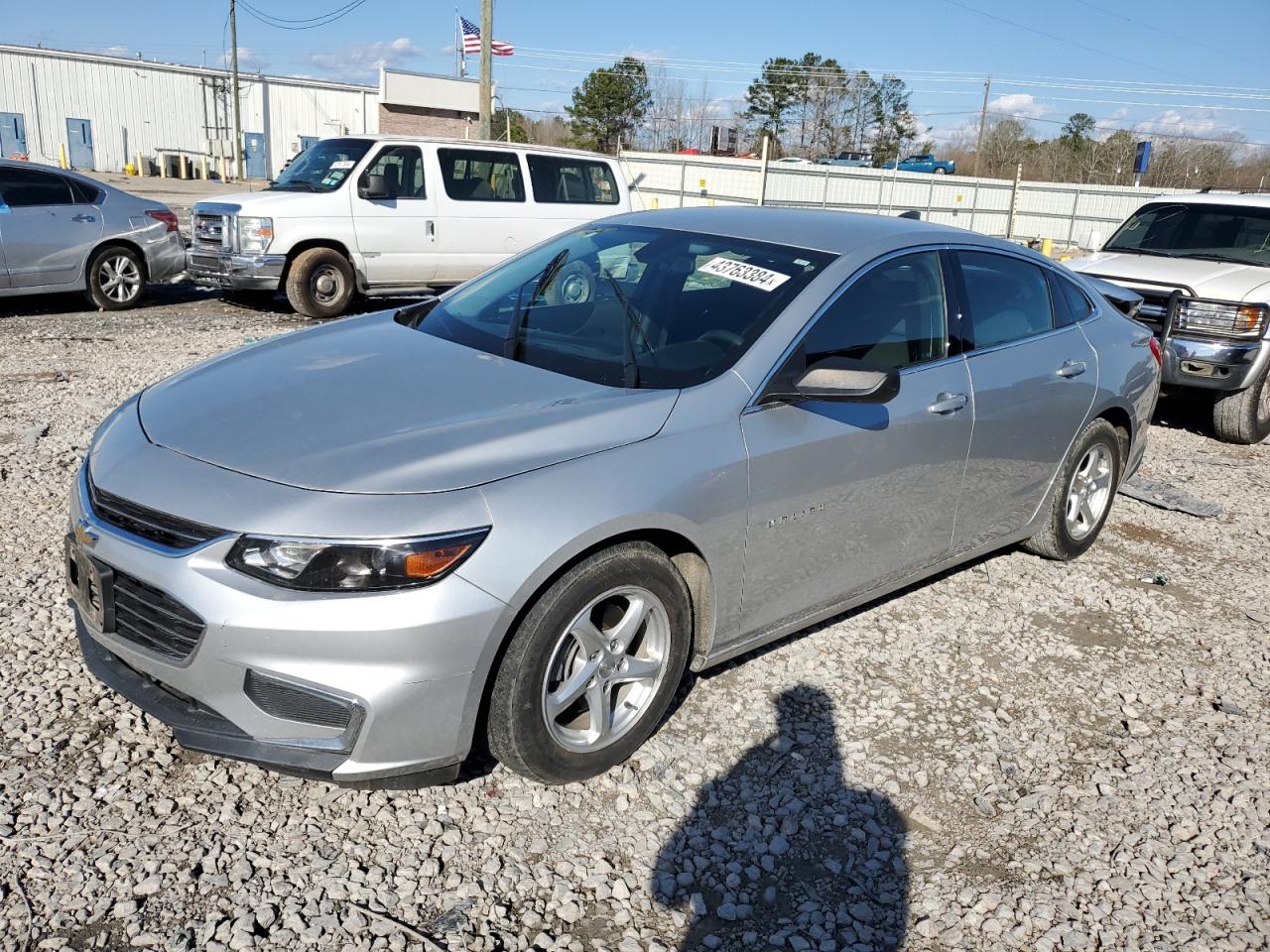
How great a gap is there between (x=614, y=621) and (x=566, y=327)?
1.25m

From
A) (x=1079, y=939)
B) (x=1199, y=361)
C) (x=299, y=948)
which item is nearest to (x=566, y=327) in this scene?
(x=299, y=948)

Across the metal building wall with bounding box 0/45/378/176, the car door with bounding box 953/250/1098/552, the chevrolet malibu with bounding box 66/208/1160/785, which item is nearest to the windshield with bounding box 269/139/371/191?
the chevrolet malibu with bounding box 66/208/1160/785

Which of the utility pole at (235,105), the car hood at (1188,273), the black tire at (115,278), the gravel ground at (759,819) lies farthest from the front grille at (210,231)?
the utility pole at (235,105)

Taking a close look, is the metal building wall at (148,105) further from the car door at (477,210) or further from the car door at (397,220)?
the car door at (397,220)

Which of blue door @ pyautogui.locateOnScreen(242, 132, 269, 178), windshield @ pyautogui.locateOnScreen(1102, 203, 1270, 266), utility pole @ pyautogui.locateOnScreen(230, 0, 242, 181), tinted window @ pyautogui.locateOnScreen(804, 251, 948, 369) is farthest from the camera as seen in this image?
blue door @ pyautogui.locateOnScreen(242, 132, 269, 178)

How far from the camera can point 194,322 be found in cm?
1087

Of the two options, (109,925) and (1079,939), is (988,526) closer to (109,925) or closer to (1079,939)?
(1079,939)

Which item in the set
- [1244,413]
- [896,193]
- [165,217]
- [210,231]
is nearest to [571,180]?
[210,231]

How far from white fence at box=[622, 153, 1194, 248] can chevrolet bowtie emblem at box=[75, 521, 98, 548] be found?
2246cm

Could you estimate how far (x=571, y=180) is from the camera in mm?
12469

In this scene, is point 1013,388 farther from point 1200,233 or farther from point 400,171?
point 400,171

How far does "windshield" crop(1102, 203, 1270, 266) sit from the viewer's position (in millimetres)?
8711

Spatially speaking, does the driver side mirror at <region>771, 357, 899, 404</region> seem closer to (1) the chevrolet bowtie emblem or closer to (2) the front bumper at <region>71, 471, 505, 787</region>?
(2) the front bumper at <region>71, 471, 505, 787</region>

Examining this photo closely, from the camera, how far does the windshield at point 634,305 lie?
11.7 feet
